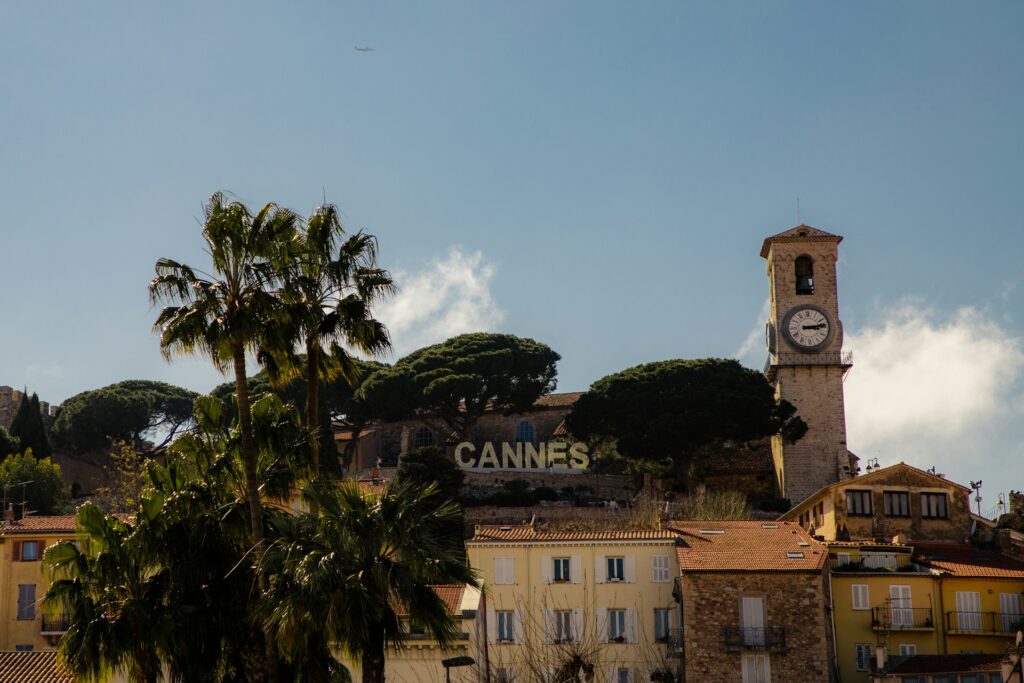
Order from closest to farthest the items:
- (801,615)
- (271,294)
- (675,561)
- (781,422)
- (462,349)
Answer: (271,294)
(801,615)
(675,561)
(781,422)
(462,349)

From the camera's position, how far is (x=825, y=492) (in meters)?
69.5

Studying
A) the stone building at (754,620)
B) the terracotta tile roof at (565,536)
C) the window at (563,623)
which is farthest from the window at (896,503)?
the window at (563,623)

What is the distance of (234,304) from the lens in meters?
33.7

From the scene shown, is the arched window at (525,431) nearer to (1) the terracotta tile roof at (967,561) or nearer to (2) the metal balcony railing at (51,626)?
(1) the terracotta tile roof at (967,561)

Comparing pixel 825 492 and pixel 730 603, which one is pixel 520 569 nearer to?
pixel 730 603

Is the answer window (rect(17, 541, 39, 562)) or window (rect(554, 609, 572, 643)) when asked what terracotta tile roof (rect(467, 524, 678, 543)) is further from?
window (rect(17, 541, 39, 562))

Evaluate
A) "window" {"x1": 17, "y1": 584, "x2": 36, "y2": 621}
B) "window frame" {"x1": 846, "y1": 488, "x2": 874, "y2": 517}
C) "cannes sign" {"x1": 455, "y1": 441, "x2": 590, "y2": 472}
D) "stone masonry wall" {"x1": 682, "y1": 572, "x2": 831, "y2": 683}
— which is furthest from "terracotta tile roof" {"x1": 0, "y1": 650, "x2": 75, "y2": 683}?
"cannes sign" {"x1": 455, "y1": 441, "x2": 590, "y2": 472}

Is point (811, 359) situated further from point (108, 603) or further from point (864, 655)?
point (108, 603)

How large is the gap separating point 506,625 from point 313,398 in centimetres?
2007

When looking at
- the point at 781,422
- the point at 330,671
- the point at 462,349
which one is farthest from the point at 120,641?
the point at 462,349

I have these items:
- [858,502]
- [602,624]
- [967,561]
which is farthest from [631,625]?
[858,502]

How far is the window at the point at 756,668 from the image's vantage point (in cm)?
5056

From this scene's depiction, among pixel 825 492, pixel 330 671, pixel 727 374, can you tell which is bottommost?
pixel 330 671

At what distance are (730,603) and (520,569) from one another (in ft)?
24.4
